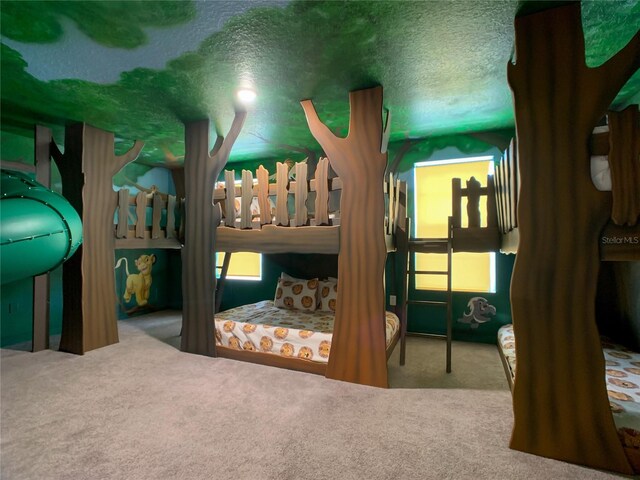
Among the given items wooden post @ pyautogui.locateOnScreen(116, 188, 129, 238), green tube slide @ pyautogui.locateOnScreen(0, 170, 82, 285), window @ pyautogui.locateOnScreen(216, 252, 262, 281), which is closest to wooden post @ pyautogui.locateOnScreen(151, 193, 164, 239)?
wooden post @ pyautogui.locateOnScreen(116, 188, 129, 238)

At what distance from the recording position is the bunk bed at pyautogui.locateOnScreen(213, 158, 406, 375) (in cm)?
266

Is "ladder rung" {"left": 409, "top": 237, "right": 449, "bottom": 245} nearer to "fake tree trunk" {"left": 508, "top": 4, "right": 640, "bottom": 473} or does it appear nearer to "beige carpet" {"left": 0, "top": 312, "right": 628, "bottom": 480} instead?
"beige carpet" {"left": 0, "top": 312, "right": 628, "bottom": 480}

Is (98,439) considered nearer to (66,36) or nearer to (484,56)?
(66,36)

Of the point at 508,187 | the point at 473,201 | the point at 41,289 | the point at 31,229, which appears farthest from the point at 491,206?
the point at 41,289

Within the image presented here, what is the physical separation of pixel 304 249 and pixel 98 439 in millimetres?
1821

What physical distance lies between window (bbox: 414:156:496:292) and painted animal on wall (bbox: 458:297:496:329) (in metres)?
0.15

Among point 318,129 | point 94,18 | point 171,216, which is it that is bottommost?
point 171,216

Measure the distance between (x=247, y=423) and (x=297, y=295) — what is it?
1980 millimetres

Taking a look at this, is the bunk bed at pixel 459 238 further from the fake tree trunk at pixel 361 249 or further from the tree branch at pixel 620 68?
the tree branch at pixel 620 68

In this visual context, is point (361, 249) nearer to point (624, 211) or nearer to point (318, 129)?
point (318, 129)

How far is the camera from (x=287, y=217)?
2838 millimetres

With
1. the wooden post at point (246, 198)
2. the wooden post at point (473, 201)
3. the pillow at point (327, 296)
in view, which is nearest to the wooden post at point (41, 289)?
the wooden post at point (246, 198)

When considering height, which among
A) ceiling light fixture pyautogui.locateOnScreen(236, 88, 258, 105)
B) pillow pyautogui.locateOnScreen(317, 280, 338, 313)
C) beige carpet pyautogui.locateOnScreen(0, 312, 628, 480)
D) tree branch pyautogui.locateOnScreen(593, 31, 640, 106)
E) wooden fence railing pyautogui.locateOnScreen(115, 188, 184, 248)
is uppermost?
ceiling light fixture pyautogui.locateOnScreen(236, 88, 258, 105)

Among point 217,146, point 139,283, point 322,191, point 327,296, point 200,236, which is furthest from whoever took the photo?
point 139,283
